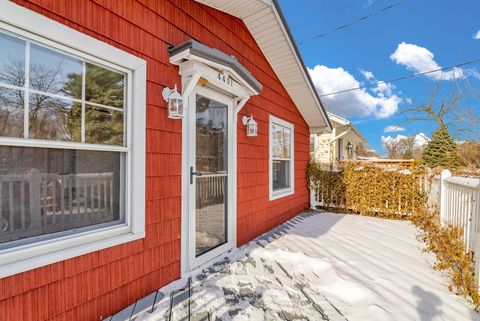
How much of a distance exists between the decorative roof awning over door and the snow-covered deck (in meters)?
1.96

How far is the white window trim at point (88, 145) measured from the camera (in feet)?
4.96

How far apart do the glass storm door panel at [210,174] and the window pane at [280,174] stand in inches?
75.7

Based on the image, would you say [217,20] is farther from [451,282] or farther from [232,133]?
[451,282]

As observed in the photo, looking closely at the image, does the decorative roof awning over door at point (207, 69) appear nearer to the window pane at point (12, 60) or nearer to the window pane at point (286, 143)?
the window pane at point (12, 60)

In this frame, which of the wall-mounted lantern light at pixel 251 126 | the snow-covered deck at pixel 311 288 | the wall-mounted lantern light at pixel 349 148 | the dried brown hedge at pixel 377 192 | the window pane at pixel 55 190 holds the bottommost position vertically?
the snow-covered deck at pixel 311 288

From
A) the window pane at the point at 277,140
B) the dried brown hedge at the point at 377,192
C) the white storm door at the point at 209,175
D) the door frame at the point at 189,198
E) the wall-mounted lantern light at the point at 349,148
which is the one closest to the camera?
the door frame at the point at 189,198

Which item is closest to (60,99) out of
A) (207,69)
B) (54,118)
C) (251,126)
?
(54,118)

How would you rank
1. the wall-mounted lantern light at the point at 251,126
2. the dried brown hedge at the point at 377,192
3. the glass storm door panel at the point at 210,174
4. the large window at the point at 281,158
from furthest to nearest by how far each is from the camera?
the dried brown hedge at the point at 377,192, the large window at the point at 281,158, the wall-mounted lantern light at the point at 251,126, the glass storm door panel at the point at 210,174

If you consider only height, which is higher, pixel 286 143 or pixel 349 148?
pixel 349 148

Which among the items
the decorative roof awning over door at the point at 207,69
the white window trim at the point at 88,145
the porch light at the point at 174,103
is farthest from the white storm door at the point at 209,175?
the white window trim at the point at 88,145

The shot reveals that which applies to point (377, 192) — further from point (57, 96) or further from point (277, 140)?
point (57, 96)

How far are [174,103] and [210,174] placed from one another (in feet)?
3.35

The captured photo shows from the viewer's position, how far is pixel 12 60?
5.11 ft

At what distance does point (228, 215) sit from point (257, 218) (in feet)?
3.07
